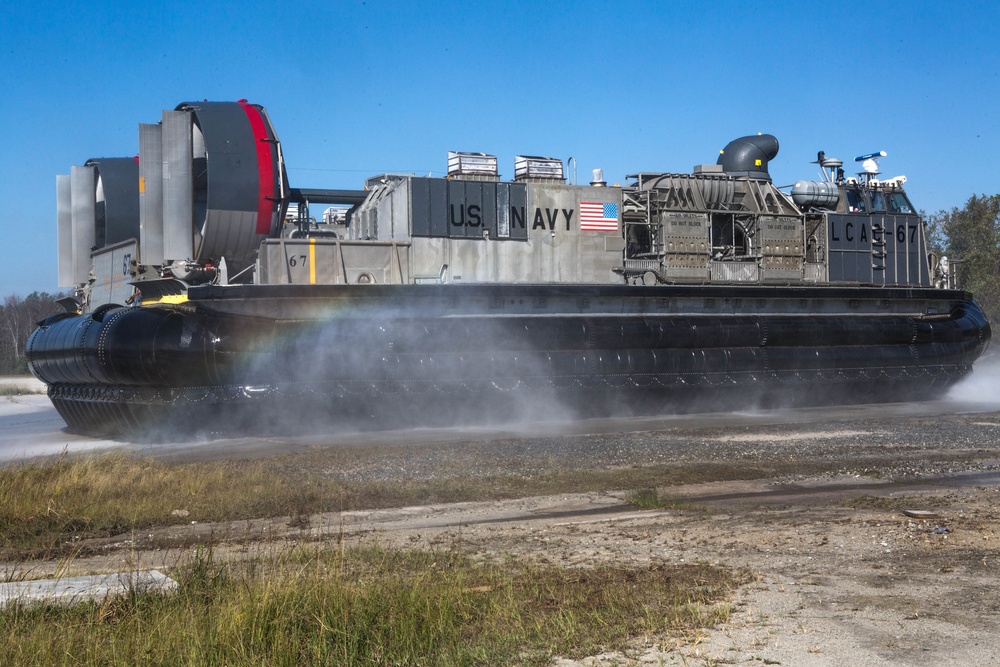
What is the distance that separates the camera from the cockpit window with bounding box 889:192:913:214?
16.8m

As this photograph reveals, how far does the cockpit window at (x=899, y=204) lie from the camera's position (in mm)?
16828

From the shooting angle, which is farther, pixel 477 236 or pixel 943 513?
pixel 477 236

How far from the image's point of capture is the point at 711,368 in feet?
46.0

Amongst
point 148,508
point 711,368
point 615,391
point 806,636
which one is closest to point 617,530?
point 806,636

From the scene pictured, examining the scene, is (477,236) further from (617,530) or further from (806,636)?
(806,636)

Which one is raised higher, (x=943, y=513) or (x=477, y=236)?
(x=477, y=236)

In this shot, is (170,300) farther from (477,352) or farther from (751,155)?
(751,155)

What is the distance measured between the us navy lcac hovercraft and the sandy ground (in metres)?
3.33

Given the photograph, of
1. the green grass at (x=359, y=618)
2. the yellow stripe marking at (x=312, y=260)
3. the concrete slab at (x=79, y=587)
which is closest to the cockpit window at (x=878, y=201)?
the yellow stripe marking at (x=312, y=260)

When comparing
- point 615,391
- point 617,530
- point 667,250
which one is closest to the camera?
point 617,530

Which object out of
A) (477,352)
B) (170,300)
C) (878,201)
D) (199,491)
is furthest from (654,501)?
(878,201)

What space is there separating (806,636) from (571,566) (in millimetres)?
1421

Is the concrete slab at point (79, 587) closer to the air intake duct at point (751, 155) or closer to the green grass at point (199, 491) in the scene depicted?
the green grass at point (199, 491)

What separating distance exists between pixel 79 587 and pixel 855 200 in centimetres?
1519
